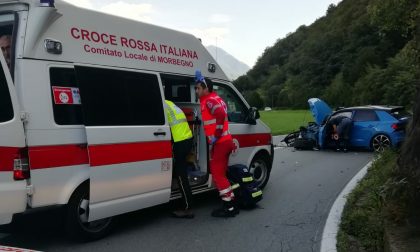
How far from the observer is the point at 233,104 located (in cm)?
804

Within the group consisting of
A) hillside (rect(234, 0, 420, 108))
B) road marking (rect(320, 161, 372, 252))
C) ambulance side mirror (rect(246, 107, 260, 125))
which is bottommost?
road marking (rect(320, 161, 372, 252))

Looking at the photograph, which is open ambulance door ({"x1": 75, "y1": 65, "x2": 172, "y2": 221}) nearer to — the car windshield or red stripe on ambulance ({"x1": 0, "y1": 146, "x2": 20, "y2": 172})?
red stripe on ambulance ({"x1": 0, "y1": 146, "x2": 20, "y2": 172})

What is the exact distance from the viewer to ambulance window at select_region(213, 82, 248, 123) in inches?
311

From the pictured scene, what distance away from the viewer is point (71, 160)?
205 inches

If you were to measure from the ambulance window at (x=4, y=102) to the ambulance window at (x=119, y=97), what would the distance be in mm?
867

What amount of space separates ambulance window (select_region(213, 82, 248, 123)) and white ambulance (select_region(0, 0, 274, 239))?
3.85 feet

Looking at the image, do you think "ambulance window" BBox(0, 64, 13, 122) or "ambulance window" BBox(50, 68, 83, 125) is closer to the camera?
"ambulance window" BBox(0, 64, 13, 122)

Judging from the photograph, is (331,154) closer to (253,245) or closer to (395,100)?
(253,245)

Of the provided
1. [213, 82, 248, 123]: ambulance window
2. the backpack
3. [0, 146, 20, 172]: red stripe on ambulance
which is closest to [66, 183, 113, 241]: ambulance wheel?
[0, 146, 20, 172]: red stripe on ambulance

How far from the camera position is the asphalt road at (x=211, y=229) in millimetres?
5438

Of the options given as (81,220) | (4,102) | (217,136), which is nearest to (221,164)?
(217,136)

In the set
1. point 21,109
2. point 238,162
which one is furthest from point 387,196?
point 21,109

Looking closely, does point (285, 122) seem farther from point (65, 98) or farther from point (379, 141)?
point (65, 98)

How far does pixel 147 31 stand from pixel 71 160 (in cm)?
207
